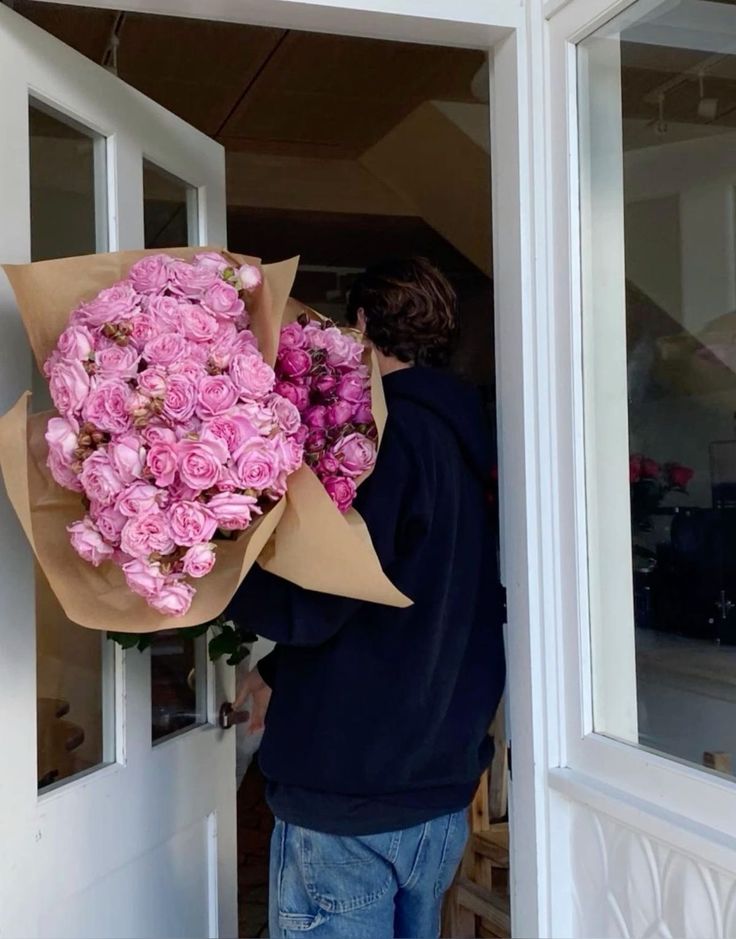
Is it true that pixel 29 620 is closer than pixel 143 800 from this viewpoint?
Yes

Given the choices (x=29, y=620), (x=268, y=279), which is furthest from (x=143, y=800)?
(x=268, y=279)

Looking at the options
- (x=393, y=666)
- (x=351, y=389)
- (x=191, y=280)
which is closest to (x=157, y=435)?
(x=191, y=280)

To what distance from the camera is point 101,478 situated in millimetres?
A: 1040

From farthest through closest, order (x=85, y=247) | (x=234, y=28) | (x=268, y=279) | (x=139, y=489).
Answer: (x=234, y=28) < (x=85, y=247) < (x=268, y=279) < (x=139, y=489)

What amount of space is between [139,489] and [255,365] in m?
0.20

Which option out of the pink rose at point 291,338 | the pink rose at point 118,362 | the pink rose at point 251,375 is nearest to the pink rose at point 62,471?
the pink rose at point 118,362

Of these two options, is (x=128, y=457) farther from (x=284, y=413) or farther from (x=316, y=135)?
(x=316, y=135)

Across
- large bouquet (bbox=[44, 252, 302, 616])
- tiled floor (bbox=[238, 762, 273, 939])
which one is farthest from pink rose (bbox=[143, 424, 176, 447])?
tiled floor (bbox=[238, 762, 273, 939])

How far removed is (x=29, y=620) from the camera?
1319mm

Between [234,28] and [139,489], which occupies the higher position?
[234,28]

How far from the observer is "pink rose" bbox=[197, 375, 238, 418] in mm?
1050

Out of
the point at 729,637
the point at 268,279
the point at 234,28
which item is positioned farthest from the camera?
the point at 234,28

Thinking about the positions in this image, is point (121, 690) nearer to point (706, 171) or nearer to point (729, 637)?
point (729, 637)

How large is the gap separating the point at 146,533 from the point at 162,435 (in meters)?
0.11
